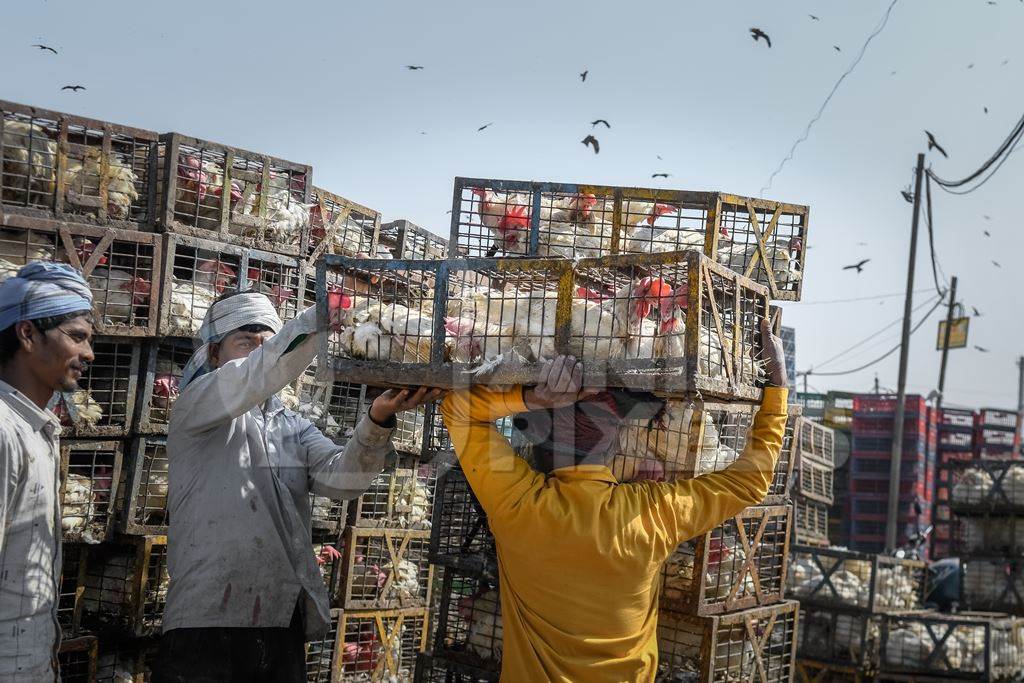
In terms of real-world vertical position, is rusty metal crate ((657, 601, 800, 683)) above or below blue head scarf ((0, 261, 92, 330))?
below

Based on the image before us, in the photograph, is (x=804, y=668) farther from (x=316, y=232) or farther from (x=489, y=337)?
(x=489, y=337)

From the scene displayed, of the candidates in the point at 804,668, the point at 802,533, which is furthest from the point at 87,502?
the point at 802,533

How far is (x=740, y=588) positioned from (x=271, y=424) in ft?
9.73

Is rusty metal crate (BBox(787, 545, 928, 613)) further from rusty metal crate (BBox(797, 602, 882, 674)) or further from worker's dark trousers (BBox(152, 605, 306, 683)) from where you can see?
worker's dark trousers (BBox(152, 605, 306, 683))

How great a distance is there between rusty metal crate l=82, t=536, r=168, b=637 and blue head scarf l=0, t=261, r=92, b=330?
2192 mm

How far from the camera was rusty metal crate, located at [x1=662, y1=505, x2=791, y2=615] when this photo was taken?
16.8 ft

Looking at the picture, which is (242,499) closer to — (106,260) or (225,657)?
(225,657)

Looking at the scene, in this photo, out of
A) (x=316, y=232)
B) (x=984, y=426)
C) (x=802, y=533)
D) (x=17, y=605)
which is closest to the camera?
(x=17, y=605)

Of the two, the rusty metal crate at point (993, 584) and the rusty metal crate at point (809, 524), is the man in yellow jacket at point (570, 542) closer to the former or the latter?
the rusty metal crate at point (809, 524)

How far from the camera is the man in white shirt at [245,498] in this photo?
11.5ft

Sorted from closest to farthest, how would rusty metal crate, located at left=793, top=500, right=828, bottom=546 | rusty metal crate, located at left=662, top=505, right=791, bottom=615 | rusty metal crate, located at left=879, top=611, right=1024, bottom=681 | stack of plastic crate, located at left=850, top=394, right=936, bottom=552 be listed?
rusty metal crate, located at left=662, top=505, right=791, bottom=615
rusty metal crate, located at left=879, top=611, right=1024, bottom=681
rusty metal crate, located at left=793, top=500, right=828, bottom=546
stack of plastic crate, located at left=850, top=394, right=936, bottom=552

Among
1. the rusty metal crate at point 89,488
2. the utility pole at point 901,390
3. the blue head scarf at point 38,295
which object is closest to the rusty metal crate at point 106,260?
the rusty metal crate at point 89,488

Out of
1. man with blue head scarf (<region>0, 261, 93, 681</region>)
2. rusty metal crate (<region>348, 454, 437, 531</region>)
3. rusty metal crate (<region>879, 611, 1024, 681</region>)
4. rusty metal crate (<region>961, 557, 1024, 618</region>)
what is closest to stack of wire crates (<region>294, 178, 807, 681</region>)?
rusty metal crate (<region>348, 454, 437, 531</region>)

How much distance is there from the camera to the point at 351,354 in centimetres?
339
